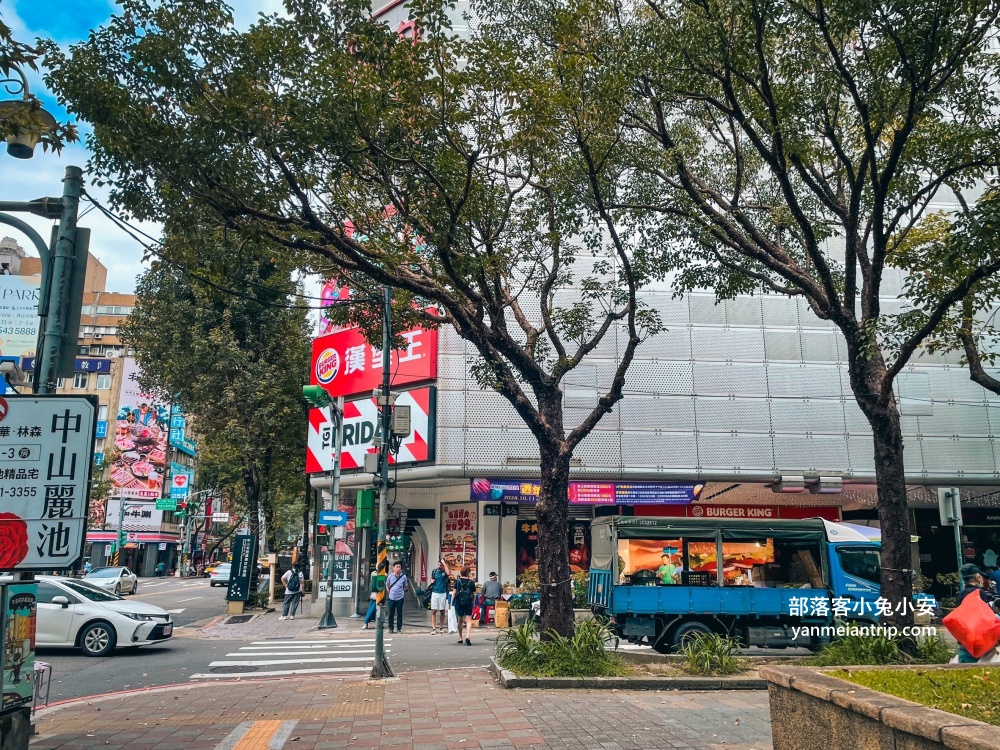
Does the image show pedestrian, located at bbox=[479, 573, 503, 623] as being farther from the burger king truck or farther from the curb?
the curb

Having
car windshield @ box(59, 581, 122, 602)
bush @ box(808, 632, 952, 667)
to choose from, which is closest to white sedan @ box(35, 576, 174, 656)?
car windshield @ box(59, 581, 122, 602)

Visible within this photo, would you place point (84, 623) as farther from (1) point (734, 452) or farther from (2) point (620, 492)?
(1) point (734, 452)

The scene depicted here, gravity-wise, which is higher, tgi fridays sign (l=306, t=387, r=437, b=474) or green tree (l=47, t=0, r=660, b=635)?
green tree (l=47, t=0, r=660, b=635)

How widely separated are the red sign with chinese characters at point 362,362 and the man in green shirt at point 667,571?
10.3m

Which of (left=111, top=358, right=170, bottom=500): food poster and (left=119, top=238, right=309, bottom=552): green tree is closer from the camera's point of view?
(left=119, top=238, right=309, bottom=552): green tree

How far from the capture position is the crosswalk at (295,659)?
13562mm

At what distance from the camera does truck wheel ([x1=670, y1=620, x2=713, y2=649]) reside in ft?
46.1

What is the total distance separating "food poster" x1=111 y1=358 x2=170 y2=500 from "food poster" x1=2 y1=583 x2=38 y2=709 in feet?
185

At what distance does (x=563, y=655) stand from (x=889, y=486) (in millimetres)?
5560

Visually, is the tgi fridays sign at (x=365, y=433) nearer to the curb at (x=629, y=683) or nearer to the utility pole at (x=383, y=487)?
the utility pole at (x=383, y=487)

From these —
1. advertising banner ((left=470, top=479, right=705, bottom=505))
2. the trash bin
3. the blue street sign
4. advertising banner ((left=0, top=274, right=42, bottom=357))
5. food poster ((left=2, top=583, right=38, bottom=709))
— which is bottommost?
the trash bin

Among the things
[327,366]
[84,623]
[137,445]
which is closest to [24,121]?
[84,623]

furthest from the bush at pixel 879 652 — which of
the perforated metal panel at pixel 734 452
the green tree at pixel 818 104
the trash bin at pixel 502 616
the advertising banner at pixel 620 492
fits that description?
the perforated metal panel at pixel 734 452

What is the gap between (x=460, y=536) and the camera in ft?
80.5
